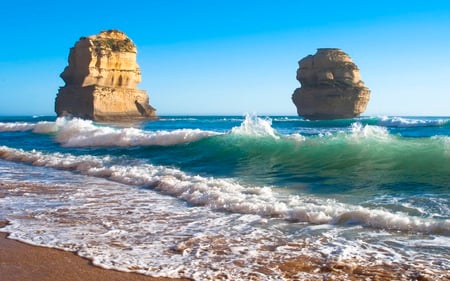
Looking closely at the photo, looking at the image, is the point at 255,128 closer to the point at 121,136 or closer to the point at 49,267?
the point at 121,136

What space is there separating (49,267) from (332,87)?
220ft

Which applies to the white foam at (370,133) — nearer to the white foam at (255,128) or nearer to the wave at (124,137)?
the white foam at (255,128)

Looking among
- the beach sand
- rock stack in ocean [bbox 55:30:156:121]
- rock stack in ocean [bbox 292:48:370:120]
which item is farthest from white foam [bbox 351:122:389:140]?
rock stack in ocean [bbox 292:48:370:120]

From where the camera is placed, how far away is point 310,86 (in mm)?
70188

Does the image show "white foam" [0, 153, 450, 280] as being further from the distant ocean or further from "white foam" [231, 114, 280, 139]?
"white foam" [231, 114, 280, 139]

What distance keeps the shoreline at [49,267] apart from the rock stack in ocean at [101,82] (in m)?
48.0

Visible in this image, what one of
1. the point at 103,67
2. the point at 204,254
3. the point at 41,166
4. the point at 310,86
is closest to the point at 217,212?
the point at 204,254

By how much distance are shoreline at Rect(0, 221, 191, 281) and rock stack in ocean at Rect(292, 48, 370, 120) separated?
66072 millimetres

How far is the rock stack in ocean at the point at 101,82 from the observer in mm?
51312

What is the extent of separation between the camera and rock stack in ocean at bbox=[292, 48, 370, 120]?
67250mm

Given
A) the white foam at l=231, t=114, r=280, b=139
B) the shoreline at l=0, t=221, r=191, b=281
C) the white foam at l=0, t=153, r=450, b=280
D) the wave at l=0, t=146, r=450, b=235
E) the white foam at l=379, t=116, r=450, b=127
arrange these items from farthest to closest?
the white foam at l=379, t=116, r=450, b=127
the white foam at l=231, t=114, r=280, b=139
the wave at l=0, t=146, r=450, b=235
the white foam at l=0, t=153, r=450, b=280
the shoreline at l=0, t=221, r=191, b=281

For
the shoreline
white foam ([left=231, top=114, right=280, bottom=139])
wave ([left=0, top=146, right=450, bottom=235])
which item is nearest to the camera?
the shoreline

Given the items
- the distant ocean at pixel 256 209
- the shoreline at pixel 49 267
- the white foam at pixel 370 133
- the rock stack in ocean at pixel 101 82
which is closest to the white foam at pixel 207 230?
the distant ocean at pixel 256 209

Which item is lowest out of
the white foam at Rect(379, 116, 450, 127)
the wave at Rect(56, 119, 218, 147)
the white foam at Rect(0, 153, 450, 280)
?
the white foam at Rect(0, 153, 450, 280)
